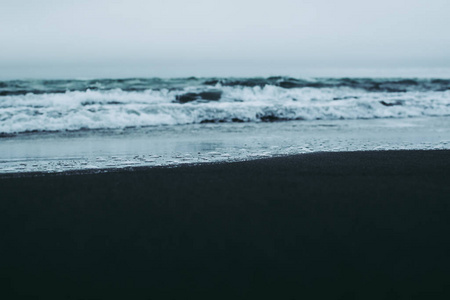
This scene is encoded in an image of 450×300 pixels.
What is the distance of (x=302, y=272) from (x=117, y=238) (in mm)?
957

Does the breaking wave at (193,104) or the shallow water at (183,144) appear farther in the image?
the breaking wave at (193,104)

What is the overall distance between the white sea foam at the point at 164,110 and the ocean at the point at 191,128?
1.0 inches

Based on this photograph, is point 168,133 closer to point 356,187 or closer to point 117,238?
point 356,187

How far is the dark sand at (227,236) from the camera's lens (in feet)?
5.90

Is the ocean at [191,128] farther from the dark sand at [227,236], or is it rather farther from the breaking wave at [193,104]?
the dark sand at [227,236]

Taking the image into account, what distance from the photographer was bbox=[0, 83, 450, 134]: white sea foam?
937 cm

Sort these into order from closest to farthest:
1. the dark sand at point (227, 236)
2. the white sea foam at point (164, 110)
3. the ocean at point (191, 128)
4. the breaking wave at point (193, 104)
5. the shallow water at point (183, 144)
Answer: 1. the dark sand at point (227, 236)
2. the shallow water at point (183, 144)
3. the ocean at point (191, 128)
4. the white sea foam at point (164, 110)
5. the breaking wave at point (193, 104)

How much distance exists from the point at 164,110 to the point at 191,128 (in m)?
2.11

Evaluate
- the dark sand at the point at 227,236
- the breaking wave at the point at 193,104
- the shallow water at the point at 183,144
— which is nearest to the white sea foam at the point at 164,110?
the breaking wave at the point at 193,104

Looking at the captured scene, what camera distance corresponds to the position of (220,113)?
11117 mm

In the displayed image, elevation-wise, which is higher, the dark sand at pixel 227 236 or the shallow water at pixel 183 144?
the dark sand at pixel 227 236

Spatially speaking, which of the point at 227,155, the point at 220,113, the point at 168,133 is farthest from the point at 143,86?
the point at 227,155

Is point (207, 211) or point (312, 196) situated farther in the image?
point (312, 196)

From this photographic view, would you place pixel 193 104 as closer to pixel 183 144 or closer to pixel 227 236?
pixel 183 144
